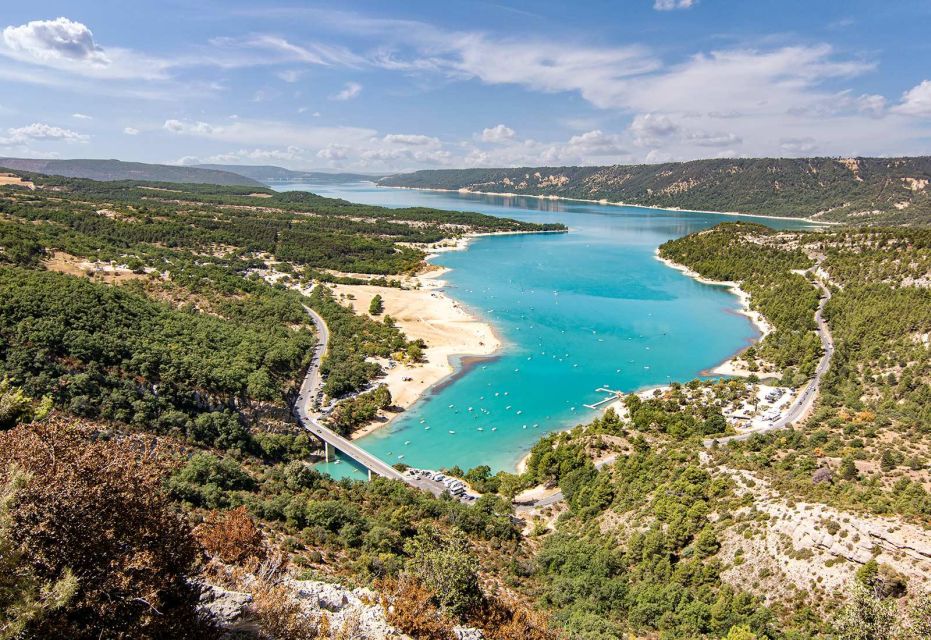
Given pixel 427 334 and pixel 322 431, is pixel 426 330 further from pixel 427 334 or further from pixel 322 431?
pixel 322 431

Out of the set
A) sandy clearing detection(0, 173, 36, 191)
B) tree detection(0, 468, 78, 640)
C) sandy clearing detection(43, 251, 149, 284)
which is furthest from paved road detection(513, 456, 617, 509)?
sandy clearing detection(0, 173, 36, 191)

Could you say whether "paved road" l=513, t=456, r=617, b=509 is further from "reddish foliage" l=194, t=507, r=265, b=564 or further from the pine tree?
the pine tree

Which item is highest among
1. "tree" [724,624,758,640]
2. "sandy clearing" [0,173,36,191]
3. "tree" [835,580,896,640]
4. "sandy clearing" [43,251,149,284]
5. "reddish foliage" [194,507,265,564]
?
"sandy clearing" [0,173,36,191]

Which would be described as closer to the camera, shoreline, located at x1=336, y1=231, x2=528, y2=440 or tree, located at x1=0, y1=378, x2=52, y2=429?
tree, located at x1=0, y1=378, x2=52, y2=429

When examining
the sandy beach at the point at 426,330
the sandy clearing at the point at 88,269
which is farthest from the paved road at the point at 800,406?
the sandy clearing at the point at 88,269

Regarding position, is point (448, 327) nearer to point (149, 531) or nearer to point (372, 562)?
point (372, 562)

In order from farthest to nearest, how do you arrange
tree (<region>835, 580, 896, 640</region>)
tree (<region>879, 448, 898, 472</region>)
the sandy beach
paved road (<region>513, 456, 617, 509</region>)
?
the sandy beach → paved road (<region>513, 456, 617, 509</region>) → tree (<region>879, 448, 898, 472</region>) → tree (<region>835, 580, 896, 640</region>)

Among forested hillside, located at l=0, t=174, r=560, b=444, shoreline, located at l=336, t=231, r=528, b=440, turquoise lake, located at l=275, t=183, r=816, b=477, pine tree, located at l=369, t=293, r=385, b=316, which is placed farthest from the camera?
pine tree, located at l=369, t=293, r=385, b=316
